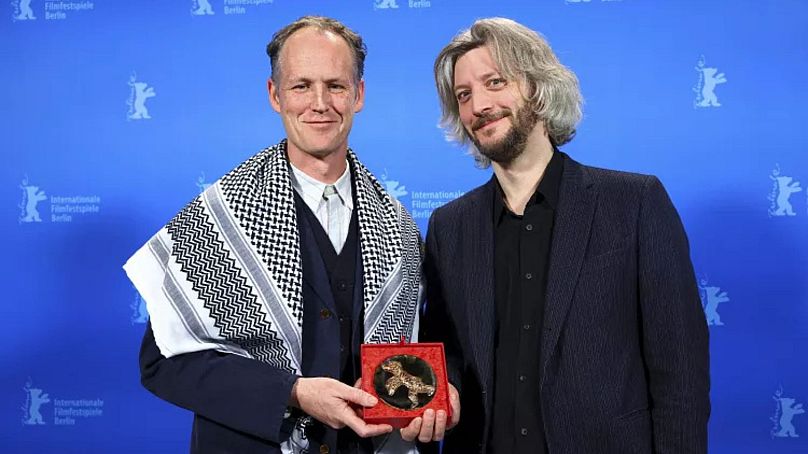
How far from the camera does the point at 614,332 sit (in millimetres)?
1933

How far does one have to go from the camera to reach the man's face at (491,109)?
2.12 m

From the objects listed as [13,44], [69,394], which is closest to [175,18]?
[13,44]

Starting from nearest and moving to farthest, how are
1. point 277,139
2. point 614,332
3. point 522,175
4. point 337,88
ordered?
point 614,332 < point 337,88 < point 522,175 < point 277,139

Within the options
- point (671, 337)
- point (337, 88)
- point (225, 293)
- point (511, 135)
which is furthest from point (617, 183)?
point (225, 293)

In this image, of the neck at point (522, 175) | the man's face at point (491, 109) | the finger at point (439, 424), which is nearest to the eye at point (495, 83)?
the man's face at point (491, 109)

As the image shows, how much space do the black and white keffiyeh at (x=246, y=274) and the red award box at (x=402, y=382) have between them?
0.17m

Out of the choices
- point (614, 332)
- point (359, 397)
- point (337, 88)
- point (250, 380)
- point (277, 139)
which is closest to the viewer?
point (359, 397)

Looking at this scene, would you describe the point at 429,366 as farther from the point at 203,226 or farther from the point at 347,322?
the point at 203,226

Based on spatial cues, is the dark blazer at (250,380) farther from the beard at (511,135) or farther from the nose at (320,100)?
the beard at (511,135)

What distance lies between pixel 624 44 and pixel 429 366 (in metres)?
1.85

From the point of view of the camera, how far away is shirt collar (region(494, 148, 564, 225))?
207cm

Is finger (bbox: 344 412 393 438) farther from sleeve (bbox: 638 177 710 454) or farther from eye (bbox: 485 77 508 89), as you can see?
eye (bbox: 485 77 508 89)

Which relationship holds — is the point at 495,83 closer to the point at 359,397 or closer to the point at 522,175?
the point at 522,175

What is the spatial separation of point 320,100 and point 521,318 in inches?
27.7
